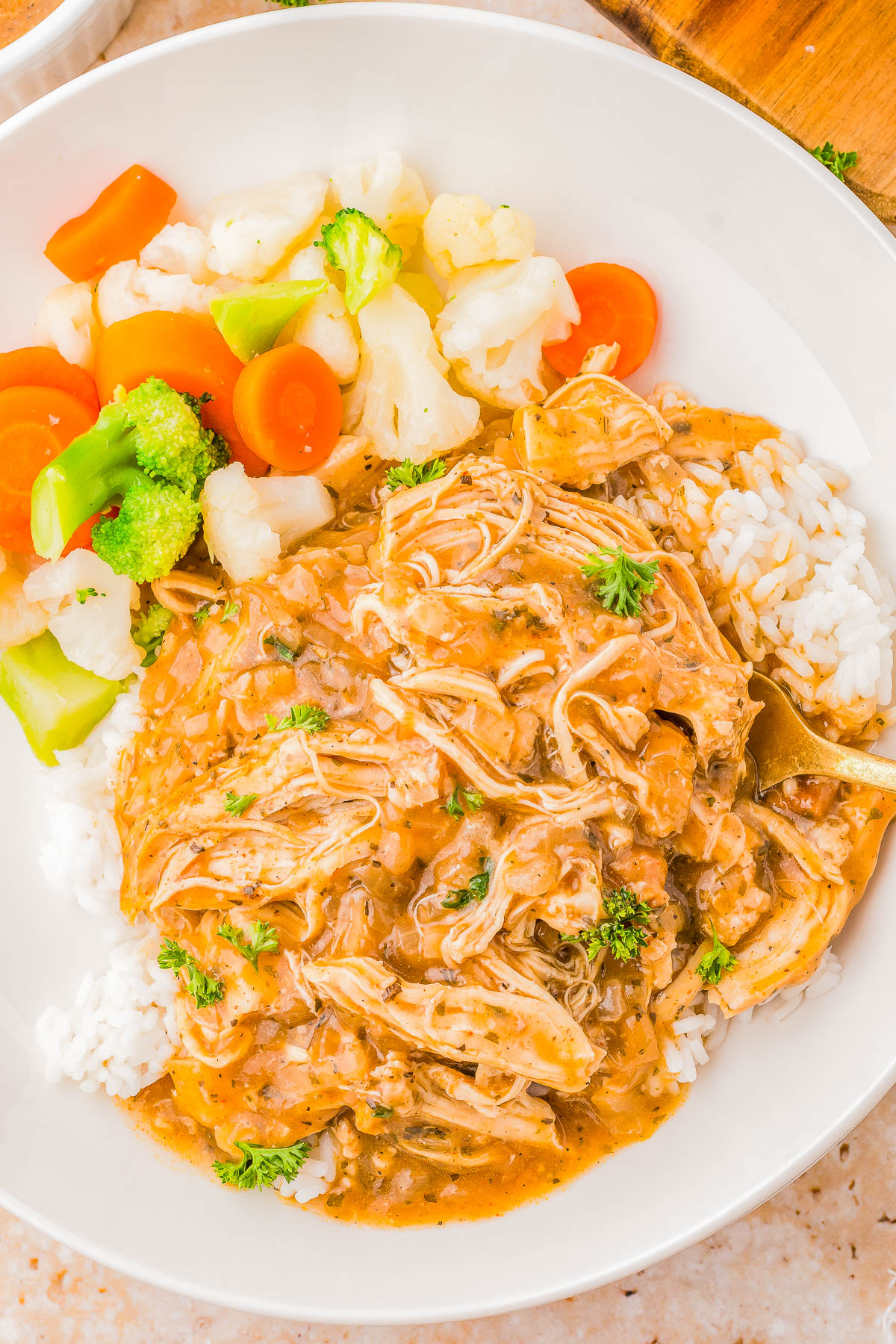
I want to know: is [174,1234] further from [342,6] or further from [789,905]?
[342,6]

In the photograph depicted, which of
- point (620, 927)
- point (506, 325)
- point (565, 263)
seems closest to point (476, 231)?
point (506, 325)

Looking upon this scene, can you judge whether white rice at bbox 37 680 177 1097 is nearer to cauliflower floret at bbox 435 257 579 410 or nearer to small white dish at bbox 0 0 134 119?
cauliflower floret at bbox 435 257 579 410

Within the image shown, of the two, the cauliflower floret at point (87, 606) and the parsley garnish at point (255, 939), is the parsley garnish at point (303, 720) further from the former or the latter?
the cauliflower floret at point (87, 606)

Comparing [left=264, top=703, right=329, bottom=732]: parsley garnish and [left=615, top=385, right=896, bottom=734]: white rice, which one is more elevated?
[left=615, top=385, right=896, bottom=734]: white rice

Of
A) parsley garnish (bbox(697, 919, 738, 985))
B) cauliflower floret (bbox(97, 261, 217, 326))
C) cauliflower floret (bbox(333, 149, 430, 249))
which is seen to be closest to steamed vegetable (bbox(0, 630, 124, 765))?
cauliflower floret (bbox(97, 261, 217, 326))

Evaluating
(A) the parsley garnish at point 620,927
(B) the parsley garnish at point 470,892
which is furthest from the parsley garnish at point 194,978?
(A) the parsley garnish at point 620,927

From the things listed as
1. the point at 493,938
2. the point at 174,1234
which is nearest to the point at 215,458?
the point at 493,938
